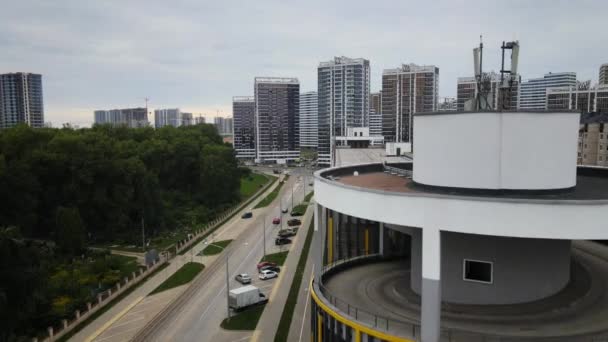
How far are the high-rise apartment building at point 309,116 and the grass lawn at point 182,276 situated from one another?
139502 millimetres

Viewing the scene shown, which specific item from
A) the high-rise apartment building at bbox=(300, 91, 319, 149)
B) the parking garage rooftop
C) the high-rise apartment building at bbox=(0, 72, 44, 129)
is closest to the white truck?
the parking garage rooftop

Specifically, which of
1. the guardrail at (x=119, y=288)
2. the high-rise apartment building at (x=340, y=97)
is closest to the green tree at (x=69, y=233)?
the guardrail at (x=119, y=288)

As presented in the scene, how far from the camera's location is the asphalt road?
32.4 metres

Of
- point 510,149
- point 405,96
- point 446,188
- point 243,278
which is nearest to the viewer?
point 510,149

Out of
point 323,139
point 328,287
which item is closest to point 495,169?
point 328,287

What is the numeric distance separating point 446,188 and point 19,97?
172 metres

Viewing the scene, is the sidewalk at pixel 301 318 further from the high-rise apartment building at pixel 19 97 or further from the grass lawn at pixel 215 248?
the high-rise apartment building at pixel 19 97

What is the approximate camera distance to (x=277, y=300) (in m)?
38.9

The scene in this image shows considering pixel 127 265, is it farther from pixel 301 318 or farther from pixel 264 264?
pixel 301 318

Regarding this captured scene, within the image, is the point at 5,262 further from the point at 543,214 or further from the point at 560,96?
the point at 560,96

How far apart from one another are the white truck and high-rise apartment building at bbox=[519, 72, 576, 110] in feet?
543

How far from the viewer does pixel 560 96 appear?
12394 cm

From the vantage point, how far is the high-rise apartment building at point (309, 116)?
615 ft

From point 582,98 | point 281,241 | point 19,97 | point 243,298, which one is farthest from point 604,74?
point 19,97
